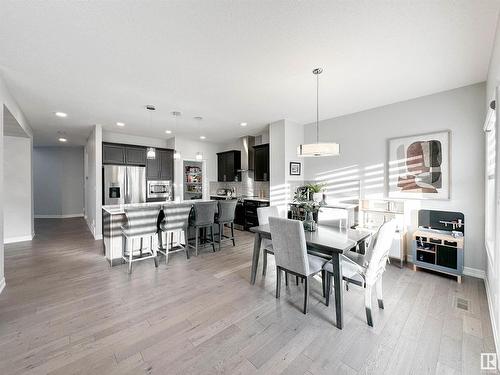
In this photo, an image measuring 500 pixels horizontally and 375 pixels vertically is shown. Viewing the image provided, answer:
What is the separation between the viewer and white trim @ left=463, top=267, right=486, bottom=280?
9.57 ft

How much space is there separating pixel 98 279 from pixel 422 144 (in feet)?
17.0

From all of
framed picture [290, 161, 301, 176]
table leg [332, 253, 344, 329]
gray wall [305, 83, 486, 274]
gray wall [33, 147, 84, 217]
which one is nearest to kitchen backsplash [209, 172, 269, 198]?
framed picture [290, 161, 301, 176]

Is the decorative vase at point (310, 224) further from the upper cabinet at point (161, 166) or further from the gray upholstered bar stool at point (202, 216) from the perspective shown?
the upper cabinet at point (161, 166)

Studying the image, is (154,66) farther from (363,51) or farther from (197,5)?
(363,51)

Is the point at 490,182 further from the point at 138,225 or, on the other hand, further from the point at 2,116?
the point at 2,116

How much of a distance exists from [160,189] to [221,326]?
16.5 ft

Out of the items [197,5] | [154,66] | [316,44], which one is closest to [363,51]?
[316,44]

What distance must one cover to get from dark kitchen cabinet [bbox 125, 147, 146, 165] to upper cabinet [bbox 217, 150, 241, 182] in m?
2.33

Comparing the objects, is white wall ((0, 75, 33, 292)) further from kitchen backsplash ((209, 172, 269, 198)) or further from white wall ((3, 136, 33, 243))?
kitchen backsplash ((209, 172, 269, 198))

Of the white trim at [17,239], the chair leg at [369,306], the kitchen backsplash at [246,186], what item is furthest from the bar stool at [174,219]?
the white trim at [17,239]

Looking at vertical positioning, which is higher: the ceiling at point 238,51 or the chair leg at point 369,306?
the ceiling at point 238,51

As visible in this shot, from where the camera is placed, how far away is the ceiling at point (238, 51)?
5.65 feet

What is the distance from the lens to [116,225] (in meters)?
3.51

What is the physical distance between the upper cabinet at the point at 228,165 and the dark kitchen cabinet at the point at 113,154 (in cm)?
284
